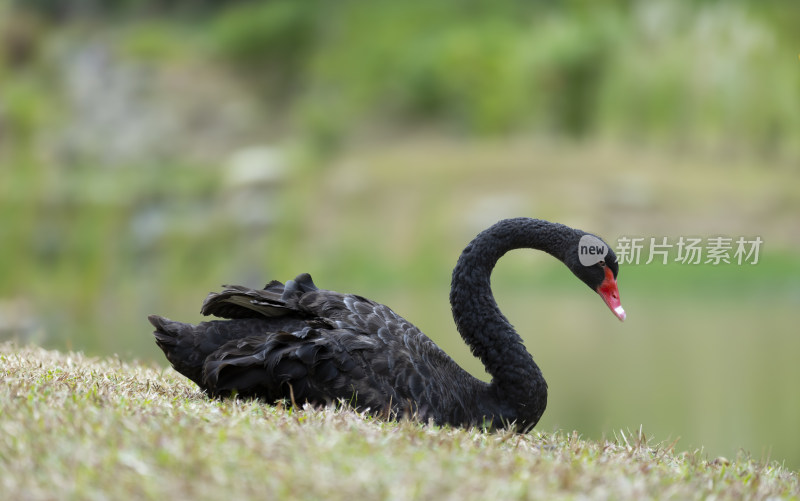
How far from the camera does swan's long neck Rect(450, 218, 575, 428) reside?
362 centimetres

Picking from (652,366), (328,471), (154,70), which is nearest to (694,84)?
(652,366)

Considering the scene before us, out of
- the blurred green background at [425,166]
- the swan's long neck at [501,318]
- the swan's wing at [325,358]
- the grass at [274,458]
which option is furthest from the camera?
the blurred green background at [425,166]

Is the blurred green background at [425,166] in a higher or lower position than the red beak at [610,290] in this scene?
higher

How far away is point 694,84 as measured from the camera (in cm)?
2333

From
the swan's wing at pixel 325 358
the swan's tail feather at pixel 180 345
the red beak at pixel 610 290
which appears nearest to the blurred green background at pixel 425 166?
the red beak at pixel 610 290

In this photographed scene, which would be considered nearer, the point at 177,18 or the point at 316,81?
the point at 316,81

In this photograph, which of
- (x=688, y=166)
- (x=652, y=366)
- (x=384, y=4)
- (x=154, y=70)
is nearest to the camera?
(x=652, y=366)

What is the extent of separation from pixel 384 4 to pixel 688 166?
→ 14624 millimetres

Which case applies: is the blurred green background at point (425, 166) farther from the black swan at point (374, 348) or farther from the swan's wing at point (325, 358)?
the swan's wing at point (325, 358)

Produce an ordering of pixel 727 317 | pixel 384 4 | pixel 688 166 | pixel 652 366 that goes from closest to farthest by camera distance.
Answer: pixel 652 366 → pixel 727 317 → pixel 688 166 → pixel 384 4

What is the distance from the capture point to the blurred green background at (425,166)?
13844 mm

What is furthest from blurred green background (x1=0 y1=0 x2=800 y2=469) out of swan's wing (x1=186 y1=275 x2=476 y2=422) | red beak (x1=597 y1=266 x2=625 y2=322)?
swan's wing (x1=186 y1=275 x2=476 y2=422)

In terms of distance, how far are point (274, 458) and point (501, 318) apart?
172 cm

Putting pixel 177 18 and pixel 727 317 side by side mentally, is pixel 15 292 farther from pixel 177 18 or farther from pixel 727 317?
pixel 177 18
